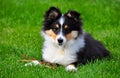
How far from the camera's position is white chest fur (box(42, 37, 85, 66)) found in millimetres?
8758

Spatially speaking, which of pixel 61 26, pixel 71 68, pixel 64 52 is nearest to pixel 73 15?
pixel 61 26

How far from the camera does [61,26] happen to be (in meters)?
8.63

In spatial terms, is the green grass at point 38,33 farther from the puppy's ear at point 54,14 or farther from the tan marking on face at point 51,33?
the puppy's ear at point 54,14

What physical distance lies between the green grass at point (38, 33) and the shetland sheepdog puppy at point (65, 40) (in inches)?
9.4

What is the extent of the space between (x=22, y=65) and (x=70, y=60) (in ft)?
2.76

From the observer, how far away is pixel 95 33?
39.3 ft

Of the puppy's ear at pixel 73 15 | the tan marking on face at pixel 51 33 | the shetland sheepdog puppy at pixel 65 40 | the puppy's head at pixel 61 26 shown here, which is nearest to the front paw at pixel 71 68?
the shetland sheepdog puppy at pixel 65 40

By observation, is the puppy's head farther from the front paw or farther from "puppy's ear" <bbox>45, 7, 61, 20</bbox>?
the front paw

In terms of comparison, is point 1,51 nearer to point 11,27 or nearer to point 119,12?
point 11,27

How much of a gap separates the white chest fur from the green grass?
0.78 ft

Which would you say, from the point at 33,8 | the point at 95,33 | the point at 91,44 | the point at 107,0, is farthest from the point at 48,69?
the point at 107,0

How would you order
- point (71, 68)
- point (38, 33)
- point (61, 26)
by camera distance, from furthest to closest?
1. point (38, 33)
2. point (61, 26)
3. point (71, 68)

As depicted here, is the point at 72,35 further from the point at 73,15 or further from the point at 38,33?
the point at 38,33

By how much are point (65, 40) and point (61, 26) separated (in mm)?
270
